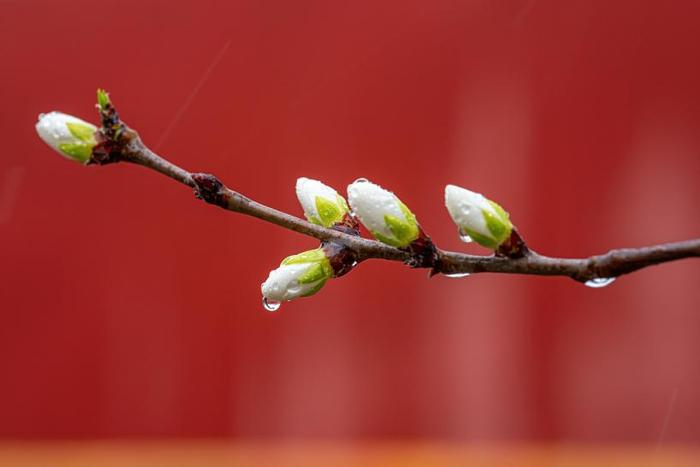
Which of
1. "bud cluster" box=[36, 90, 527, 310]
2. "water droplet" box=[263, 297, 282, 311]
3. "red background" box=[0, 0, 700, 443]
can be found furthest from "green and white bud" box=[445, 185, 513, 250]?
"red background" box=[0, 0, 700, 443]

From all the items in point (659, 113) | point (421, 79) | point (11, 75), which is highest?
point (659, 113)

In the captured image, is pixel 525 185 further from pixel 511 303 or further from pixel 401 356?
pixel 401 356

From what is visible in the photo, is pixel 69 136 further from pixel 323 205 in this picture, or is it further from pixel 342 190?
pixel 342 190

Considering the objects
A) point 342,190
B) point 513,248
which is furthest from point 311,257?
point 342,190

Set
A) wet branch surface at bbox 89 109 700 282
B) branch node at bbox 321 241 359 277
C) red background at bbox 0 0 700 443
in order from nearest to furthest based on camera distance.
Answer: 1. wet branch surface at bbox 89 109 700 282
2. branch node at bbox 321 241 359 277
3. red background at bbox 0 0 700 443

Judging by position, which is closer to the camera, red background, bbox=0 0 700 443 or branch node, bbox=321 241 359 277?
branch node, bbox=321 241 359 277

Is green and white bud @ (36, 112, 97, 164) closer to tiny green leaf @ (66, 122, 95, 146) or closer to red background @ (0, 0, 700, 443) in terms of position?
tiny green leaf @ (66, 122, 95, 146)

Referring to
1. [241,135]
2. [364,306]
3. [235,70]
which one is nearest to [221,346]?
[364,306]

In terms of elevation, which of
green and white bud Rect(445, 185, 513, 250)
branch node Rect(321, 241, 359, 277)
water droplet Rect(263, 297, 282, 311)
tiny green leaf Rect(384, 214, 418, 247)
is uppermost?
green and white bud Rect(445, 185, 513, 250)
